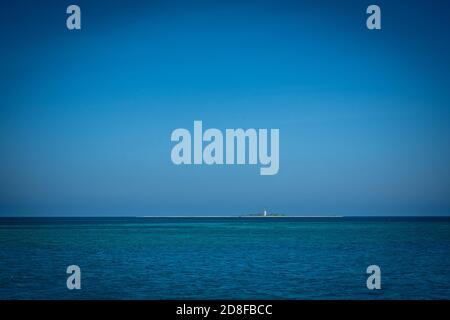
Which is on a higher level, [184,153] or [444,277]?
[184,153]

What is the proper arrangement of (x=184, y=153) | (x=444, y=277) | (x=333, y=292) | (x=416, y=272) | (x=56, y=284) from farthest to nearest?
(x=416, y=272) < (x=444, y=277) < (x=56, y=284) < (x=333, y=292) < (x=184, y=153)

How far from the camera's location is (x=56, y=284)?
68.6ft

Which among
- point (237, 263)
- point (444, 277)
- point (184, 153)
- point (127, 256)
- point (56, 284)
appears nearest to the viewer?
point (184, 153)

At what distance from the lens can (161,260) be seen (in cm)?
3109
